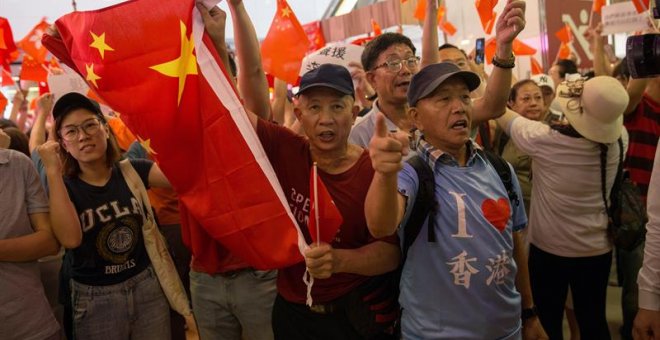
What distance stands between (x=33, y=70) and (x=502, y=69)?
4290 mm

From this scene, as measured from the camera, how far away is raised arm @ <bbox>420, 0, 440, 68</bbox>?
2746mm

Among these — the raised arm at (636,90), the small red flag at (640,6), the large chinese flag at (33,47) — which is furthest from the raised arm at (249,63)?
the large chinese flag at (33,47)

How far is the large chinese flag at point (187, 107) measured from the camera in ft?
5.90

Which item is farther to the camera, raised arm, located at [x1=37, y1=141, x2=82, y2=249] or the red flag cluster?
the red flag cluster

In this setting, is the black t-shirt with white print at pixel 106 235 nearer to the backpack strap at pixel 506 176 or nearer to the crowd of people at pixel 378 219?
the crowd of people at pixel 378 219

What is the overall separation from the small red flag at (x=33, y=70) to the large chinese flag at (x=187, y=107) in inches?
130

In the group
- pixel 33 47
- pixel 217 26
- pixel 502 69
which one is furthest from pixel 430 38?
pixel 33 47

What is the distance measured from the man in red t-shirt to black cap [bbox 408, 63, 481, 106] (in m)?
0.24

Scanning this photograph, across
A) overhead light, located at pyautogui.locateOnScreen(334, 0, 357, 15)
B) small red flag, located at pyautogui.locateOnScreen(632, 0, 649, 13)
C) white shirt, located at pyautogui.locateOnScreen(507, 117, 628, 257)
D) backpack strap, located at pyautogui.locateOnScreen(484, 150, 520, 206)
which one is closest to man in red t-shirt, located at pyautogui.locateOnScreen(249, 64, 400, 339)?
backpack strap, located at pyautogui.locateOnScreen(484, 150, 520, 206)

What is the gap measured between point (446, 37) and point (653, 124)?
18.1 ft

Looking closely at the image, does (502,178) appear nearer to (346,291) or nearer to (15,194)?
(346,291)

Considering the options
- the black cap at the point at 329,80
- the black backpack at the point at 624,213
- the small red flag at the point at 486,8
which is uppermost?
the small red flag at the point at 486,8

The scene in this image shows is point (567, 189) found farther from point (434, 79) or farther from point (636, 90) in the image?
point (434, 79)

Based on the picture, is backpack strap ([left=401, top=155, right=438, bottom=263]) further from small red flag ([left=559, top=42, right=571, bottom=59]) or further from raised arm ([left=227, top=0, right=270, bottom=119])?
small red flag ([left=559, top=42, right=571, bottom=59])
